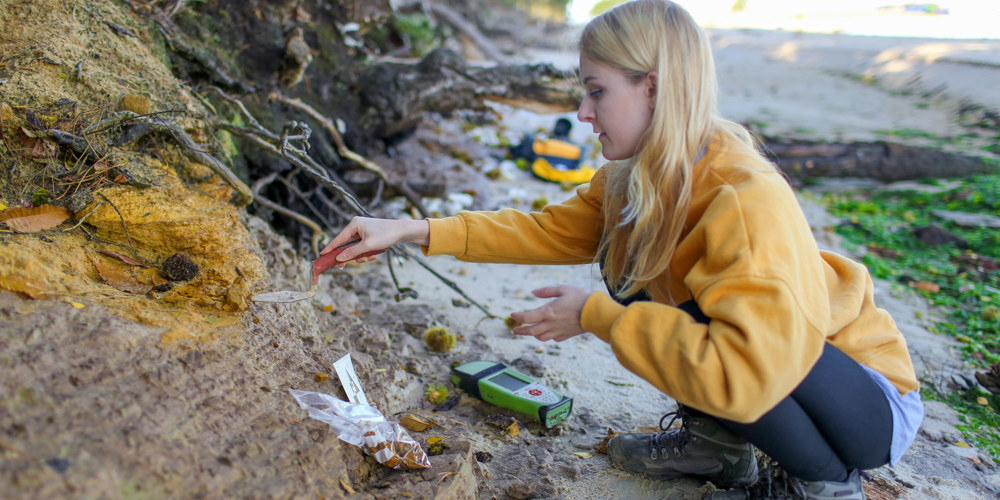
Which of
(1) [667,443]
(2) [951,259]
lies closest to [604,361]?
(1) [667,443]

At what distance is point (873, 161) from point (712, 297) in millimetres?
5295

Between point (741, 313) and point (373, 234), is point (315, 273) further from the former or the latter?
point (741, 313)

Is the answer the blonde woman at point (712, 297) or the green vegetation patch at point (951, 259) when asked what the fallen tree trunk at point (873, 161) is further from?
the blonde woman at point (712, 297)

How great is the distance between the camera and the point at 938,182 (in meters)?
5.45

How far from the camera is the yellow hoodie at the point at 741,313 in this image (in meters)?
1.30

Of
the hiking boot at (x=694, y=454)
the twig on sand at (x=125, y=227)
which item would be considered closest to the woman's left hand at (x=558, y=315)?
the hiking boot at (x=694, y=454)

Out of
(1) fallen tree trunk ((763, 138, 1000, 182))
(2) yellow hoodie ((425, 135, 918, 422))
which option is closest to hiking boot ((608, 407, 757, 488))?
(2) yellow hoodie ((425, 135, 918, 422))

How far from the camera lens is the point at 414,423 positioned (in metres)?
1.92

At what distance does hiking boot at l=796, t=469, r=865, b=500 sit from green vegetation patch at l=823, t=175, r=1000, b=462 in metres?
0.89

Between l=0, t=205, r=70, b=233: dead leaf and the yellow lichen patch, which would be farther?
the yellow lichen patch

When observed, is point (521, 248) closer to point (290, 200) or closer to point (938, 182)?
point (290, 200)

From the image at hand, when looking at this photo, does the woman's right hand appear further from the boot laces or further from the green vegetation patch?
the green vegetation patch

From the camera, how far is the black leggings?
1.47 metres

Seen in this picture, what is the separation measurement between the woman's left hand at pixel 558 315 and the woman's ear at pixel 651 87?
20.1 inches
